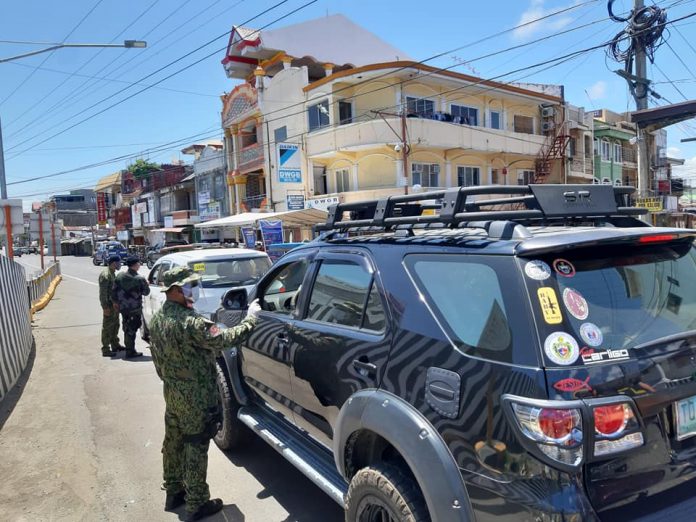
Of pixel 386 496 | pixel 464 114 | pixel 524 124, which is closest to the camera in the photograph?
pixel 386 496

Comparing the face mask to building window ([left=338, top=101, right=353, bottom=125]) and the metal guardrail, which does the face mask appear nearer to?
the metal guardrail

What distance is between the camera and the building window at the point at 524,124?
29562 millimetres

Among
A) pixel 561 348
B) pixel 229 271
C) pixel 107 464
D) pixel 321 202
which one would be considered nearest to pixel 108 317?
pixel 229 271

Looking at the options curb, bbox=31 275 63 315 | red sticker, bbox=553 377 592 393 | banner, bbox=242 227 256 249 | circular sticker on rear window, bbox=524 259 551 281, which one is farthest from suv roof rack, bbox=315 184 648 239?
banner, bbox=242 227 256 249

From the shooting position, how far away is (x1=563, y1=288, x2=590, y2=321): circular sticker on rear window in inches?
76.0

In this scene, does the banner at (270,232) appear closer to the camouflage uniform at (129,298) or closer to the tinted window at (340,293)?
the camouflage uniform at (129,298)

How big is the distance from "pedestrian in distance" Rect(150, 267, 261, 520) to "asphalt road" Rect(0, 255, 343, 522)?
0.38m

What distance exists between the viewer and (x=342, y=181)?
25.4 meters

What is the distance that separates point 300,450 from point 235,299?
1.33 meters

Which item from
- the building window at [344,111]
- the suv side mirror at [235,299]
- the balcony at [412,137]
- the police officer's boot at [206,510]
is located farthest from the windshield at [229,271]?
the building window at [344,111]

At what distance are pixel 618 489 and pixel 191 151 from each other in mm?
43408

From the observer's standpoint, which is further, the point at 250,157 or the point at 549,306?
the point at 250,157

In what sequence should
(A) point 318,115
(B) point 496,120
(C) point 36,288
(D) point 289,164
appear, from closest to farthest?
(C) point 36,288 < (D) point 289,164 < (A) point 318,115 < (B) point 496,120

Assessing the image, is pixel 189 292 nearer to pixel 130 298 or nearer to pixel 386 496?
pixel 386 496
